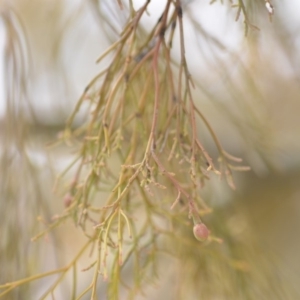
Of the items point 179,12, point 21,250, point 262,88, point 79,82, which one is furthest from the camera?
point 79,82

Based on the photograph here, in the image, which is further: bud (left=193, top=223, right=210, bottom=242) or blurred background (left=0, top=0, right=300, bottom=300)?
blurred background (left=0, top=0, right=300, bottom=300)

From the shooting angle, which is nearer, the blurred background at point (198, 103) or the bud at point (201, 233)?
the bud at point (201, 233)

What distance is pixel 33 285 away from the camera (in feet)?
2.04

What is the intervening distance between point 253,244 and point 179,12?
0.39 metres

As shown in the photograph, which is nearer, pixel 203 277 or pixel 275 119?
pixel 203 277

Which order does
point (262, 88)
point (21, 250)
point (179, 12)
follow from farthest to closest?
point (262, 88), point (21, 250), point (179, 12)

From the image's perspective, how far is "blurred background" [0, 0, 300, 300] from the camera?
22.0 inches

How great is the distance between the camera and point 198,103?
33.2 inches

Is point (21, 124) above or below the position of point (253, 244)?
above

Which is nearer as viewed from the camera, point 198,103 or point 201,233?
point 201,233

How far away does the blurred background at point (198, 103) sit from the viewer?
0.56 meters

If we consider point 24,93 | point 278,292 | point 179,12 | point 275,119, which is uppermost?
point 179,12

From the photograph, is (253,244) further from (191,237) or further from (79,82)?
(79,82)

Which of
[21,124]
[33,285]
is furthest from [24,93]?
[33,285]
